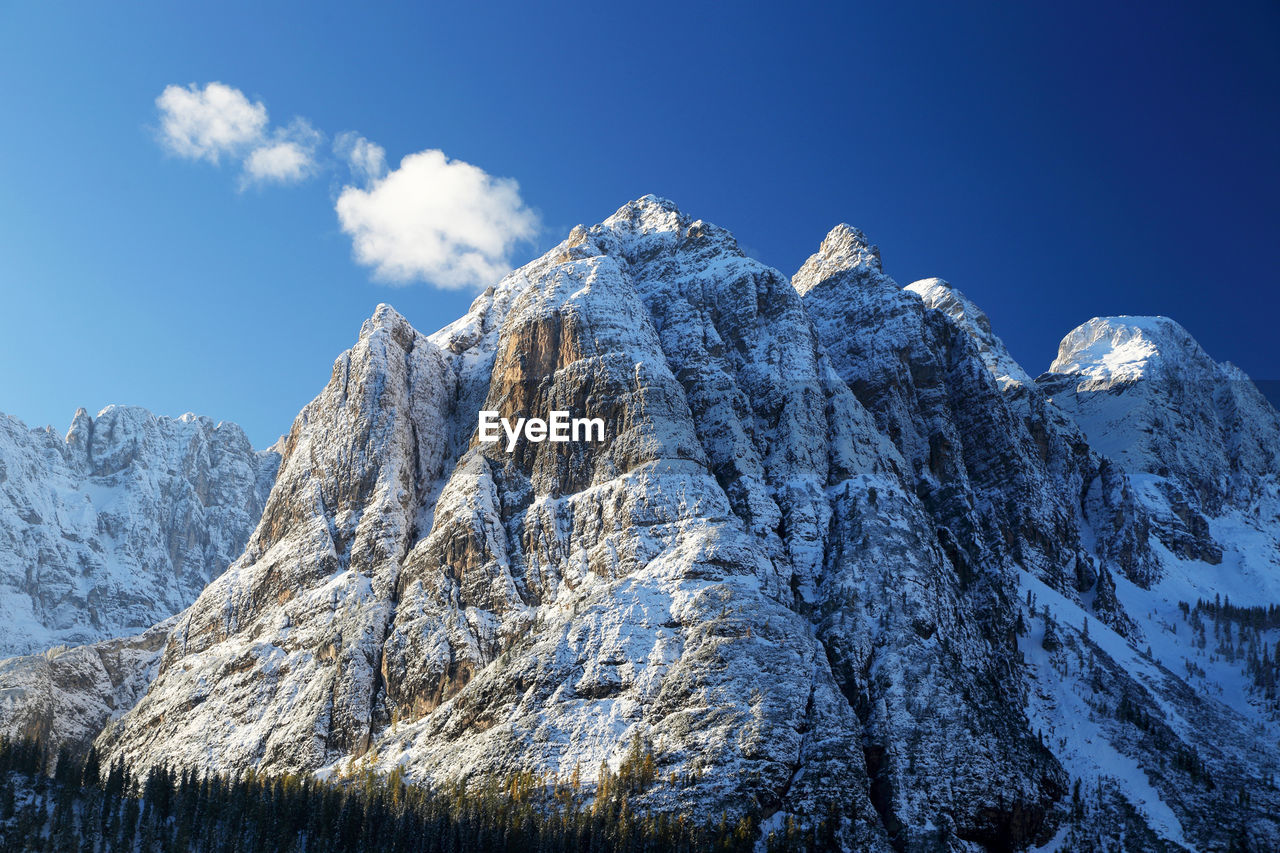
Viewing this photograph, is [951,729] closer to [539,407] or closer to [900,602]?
[900,602]

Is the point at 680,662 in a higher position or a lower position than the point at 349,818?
higher

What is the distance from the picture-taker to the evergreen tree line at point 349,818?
11981 cm

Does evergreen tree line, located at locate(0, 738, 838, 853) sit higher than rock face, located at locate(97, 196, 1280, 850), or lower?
lower

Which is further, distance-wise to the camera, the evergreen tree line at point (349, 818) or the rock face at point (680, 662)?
the rock face at point (680, 662)

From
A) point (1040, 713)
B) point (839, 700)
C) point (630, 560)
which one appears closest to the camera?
point (839, 700)

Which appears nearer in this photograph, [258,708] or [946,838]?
[946,838]

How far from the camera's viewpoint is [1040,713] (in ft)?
598

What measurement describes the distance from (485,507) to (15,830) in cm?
8588

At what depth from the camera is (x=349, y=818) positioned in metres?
131

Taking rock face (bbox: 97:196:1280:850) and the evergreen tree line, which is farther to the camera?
rock face (bbox: 97:196:1280:850)

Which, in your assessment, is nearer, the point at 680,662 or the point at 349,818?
the point at 349,818

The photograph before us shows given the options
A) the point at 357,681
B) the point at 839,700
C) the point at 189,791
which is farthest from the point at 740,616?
the point at 189,791

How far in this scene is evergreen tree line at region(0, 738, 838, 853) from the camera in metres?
120

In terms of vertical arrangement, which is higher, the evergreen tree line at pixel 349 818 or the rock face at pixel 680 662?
the rock face at pixel 680 662
